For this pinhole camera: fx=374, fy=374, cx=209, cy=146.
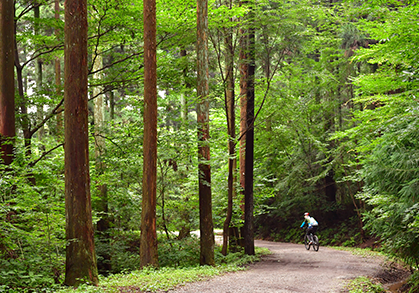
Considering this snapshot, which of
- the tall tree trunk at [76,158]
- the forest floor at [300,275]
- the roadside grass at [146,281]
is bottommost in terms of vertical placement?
the forest floor at [300,275]

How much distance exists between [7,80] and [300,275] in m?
10.2

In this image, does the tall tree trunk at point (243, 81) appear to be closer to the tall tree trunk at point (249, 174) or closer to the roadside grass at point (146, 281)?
the tall tree trunk at point (249, 174)

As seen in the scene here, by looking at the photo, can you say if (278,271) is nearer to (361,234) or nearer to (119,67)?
(119,67)

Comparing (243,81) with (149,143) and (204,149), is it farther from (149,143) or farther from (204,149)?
(149,143)

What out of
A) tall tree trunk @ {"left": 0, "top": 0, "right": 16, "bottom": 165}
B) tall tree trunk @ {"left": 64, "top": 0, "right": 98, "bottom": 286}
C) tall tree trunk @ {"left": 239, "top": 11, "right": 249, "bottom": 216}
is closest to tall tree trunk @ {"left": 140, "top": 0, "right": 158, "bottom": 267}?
tall tree trunk @ {"left": 64, "top": 0, "right": 98, "bottom": 286}

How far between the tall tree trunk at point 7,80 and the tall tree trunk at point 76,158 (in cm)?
353

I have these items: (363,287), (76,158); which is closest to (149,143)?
(76,158)

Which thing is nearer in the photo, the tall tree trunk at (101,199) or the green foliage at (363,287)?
the green foliage at (363,287)

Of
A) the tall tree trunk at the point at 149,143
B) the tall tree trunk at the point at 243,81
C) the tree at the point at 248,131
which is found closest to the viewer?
the tall tree trunk at the point at 149,143

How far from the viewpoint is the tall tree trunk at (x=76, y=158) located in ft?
25.8

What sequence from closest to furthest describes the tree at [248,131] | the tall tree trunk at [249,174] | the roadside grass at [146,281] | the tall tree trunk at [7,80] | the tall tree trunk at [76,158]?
Answer: the roadside grass at [146,281] < the tall tree trunk at [76,158] < the tall tree trunk at [7,80] < the tree at [248,131] < the tall tree trunk at [249,174]

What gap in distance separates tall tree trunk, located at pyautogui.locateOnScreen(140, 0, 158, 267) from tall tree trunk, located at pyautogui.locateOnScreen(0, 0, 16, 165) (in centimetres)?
372

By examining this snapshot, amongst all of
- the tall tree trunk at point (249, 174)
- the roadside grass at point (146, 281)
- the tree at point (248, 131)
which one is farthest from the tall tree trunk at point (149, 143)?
the tall tree trunk at point (249, 174)

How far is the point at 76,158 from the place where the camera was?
311 inches
